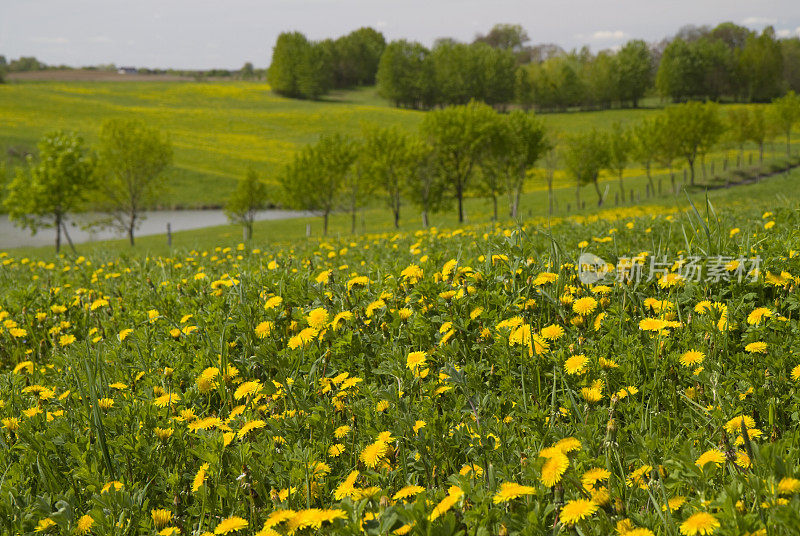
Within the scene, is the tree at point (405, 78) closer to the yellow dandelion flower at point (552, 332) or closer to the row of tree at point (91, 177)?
the row of tree at point (91, 177)

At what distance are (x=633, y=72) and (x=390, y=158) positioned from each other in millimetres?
89553

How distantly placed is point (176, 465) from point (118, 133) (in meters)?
40.6

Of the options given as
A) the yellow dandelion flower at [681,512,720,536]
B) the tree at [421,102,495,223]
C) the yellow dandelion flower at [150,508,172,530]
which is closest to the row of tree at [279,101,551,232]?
the tree at [421,102,495,223]

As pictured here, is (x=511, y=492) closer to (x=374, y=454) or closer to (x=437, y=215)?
(x=374, y=454)

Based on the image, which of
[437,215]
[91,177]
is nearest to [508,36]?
[437,215]

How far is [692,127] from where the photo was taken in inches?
A: 2088

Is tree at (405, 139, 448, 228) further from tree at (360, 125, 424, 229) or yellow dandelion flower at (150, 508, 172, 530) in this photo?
yellow dandelion flower at (150, 508, 172, 530)

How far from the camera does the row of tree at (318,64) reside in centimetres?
11400

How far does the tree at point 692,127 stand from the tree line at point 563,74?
57.2 meters

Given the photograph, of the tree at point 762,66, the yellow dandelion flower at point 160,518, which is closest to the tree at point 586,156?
the yellow dandelion flower at point 160,518

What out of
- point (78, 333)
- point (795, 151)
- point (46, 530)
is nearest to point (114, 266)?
point (78, 333)

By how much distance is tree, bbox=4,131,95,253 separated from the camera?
29172 mm
